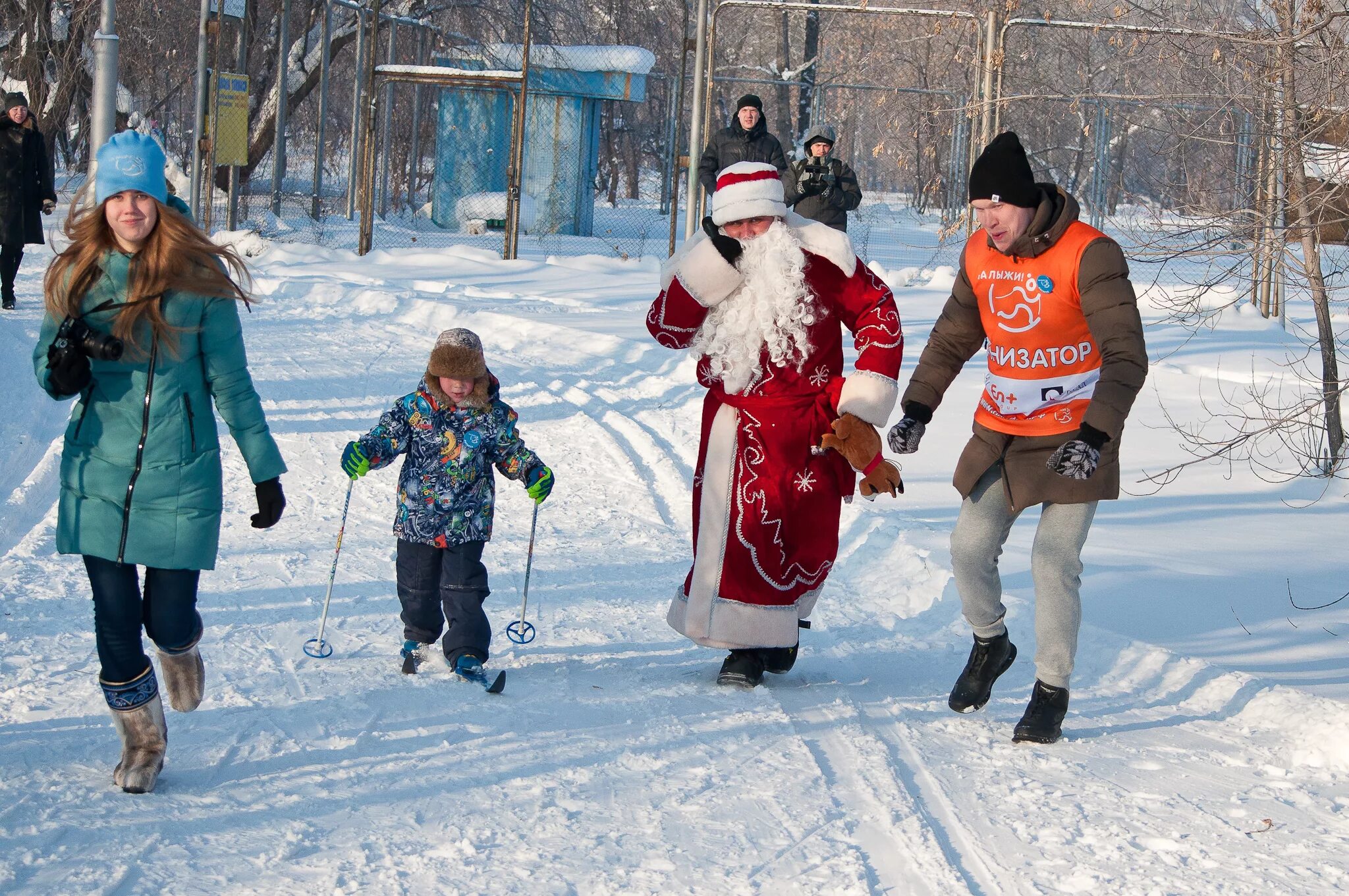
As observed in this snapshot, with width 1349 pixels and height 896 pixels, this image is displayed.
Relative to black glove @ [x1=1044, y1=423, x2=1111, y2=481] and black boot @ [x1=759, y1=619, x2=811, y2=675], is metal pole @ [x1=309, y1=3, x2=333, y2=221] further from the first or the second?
black glove @ [x1=1044, y1=423, x2=1111, y2=481]

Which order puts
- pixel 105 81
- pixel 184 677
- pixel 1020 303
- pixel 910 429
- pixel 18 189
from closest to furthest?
pixel 184 677, pixel 1020 303, pixel 910 429, pixel 18 189, pixel 105 81

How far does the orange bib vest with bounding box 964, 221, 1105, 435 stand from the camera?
4.24 metres

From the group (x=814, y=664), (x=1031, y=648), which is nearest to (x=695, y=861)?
(x=814, y=664)

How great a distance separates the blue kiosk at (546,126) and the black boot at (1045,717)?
18.6 metres

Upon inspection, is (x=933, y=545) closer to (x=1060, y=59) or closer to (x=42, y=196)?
(x=42, y=196)

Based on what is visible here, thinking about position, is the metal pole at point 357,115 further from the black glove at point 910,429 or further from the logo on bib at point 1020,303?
the logo on bib at point 1020,303

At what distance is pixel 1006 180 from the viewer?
4211 mm

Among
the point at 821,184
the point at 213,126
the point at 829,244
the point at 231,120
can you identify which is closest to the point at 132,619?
the point at 829,244

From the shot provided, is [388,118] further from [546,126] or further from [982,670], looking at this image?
[982,670]

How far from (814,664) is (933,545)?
1.55 m

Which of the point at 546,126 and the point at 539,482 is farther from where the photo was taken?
the point at 546,126

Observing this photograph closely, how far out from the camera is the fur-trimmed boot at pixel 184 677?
3.80 meters

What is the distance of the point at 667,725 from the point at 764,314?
4.56ft

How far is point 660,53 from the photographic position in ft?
97.6
